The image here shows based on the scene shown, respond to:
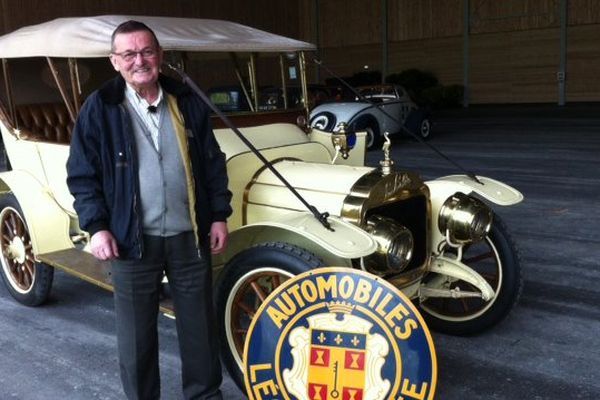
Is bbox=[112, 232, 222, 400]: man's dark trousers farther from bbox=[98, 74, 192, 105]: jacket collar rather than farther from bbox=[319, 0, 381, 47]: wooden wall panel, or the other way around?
bbox=[319, 0, 381, 47]: wooden wall panel

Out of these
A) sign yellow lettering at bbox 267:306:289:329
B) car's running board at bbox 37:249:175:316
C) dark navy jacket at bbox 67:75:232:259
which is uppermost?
dark navy jacket at bbox 67:75:232:259

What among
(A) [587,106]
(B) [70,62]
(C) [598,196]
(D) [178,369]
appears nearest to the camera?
(D) [178,369]

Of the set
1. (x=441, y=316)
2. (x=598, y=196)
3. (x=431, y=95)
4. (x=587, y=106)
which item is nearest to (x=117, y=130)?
(x=441, y=316)

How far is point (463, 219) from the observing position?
3434mm

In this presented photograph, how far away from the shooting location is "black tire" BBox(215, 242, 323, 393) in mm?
2744

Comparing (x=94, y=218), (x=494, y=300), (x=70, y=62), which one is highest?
(x=70, y=62)

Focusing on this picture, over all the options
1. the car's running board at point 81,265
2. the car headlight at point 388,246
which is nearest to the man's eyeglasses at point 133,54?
the car headlight at point 388,246

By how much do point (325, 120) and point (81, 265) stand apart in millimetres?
8604

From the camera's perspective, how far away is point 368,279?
2.43 m

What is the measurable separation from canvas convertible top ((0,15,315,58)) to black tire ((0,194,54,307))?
106 centimetres

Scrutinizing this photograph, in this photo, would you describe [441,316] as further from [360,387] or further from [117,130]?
[117,130]

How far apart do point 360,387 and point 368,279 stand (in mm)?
403

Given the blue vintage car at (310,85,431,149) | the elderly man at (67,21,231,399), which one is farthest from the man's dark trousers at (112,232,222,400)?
the blue vintage car at (310,85,431,149)

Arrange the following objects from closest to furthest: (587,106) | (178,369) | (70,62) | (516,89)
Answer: (178,369)
(70,62)
(587,106)
(516,89)
